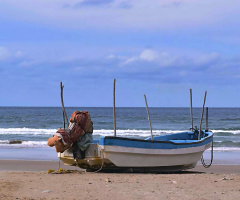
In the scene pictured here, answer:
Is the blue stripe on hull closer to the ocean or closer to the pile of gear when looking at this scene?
the pile of gear

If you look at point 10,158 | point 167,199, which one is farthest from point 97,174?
point 10,158

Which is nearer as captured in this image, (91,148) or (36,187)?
(36,187)

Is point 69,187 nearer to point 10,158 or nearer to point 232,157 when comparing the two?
point 10,158

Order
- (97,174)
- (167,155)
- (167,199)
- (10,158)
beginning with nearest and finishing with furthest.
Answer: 1. (167,199)
2. (97,174)
3. (167,155)
4. (10,158)

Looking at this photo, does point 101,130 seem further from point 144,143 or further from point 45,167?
point 144,143

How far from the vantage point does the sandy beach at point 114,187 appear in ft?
27.3

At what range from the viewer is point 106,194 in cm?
845

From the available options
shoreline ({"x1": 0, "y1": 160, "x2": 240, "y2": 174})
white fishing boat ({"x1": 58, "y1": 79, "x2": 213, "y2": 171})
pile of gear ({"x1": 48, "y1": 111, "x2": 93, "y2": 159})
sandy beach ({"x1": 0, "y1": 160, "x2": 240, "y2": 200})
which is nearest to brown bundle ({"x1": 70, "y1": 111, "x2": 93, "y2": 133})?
pile of gear ({"x1": 48, "y1": 111, "x2": 93, "y2": 159})

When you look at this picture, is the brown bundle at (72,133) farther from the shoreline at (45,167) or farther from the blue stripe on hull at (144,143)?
the shoreline at (45,167)

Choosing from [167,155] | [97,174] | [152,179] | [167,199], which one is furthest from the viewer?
[167,155]

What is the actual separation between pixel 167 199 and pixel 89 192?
1.50m

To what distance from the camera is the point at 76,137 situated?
11.6 meters

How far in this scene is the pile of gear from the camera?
11461 millimetres

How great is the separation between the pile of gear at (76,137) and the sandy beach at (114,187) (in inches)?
25.8
